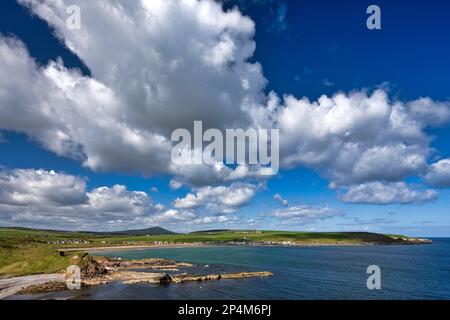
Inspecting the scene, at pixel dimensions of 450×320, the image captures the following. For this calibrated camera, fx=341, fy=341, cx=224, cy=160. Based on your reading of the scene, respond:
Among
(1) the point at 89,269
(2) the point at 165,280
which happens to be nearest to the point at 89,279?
(1) the point at 89,269

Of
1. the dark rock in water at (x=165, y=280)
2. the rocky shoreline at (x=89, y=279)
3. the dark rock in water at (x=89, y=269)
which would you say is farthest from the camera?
the dark rock in water at (x=89, y=269)

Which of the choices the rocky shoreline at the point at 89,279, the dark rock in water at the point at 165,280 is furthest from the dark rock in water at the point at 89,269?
the dark rock in water at the point at 165,280

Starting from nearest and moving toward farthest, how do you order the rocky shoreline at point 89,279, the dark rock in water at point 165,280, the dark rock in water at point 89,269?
the rocky shoreline at point 89,279 < the dark rock in water at point 165,280 < the dark rock in water at point 89,269

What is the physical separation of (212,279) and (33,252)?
6762 cm

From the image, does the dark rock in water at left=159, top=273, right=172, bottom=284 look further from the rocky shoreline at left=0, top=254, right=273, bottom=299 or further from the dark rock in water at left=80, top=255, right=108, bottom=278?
the dark rock in water at left=80, top=255, right=108, bottom=278

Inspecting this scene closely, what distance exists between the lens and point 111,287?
87.6 meters

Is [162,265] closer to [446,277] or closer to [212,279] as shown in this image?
[212,279]

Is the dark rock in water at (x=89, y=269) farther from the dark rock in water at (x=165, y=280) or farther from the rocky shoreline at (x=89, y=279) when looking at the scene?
the dark rock in water at (x=165, y=280)

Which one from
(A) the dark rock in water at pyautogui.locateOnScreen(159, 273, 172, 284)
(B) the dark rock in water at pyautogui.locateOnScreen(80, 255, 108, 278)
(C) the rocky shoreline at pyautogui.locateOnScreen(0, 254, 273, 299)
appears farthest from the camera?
(B) the dark rock in water at pyautogui.locateOnScreen(80, 255, 108, 278)

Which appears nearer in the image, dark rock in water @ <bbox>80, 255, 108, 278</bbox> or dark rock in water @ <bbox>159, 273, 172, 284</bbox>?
dark rock in water @ <bbox>159, 273, 172, 284</bbox>

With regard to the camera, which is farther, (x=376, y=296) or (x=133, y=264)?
(x=133, y=264)

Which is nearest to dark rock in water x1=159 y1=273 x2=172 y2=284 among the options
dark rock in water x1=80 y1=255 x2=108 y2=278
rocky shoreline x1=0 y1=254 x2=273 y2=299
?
rocky shoreline x1=0 y1=254 x2=273 y2=299
